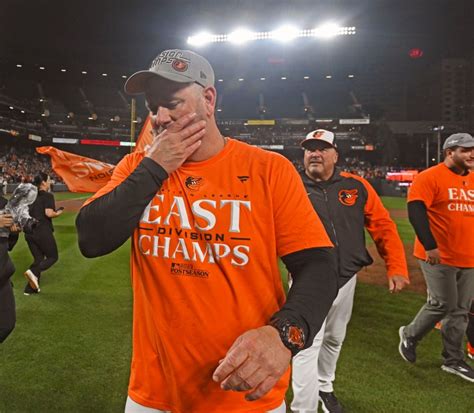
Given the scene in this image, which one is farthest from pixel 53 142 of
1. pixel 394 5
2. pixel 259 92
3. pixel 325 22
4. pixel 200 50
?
pixel 394 5

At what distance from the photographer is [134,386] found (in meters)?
1.67

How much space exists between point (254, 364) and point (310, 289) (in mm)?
339

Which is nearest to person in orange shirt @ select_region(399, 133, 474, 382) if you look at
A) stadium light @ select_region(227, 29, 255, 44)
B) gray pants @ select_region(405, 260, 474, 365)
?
gray pants @ select_region(405, 260, 474, 365)

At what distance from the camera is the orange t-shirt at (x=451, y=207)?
4.20 metres

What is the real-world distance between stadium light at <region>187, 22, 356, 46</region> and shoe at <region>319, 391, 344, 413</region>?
36.6m

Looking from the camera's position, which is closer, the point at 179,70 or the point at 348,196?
the point at 179,70

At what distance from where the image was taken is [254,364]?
114 centimetres

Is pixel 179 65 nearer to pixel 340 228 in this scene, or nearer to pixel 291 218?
pixel 291 218

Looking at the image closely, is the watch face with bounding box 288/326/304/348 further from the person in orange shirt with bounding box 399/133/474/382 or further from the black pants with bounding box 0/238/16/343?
the person in orange shirt with bounding box 399/133/474/382

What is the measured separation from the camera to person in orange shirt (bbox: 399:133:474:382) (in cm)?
420

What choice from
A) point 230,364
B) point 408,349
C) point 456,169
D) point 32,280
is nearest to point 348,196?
point 456,169

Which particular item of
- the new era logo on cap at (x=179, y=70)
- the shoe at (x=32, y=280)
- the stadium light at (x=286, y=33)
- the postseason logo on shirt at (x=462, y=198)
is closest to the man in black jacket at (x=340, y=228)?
the postseason logo on shirt at (x=462, y=198)

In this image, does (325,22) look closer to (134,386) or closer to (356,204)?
(356,204)

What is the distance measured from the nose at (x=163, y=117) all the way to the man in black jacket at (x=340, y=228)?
228 centimetres
